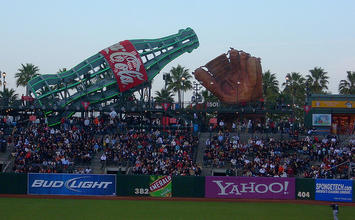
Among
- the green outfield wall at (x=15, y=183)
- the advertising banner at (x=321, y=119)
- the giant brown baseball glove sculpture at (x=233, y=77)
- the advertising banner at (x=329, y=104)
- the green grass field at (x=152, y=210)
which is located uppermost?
the giant brown baseball glove sculpture at (x=233, y=77)

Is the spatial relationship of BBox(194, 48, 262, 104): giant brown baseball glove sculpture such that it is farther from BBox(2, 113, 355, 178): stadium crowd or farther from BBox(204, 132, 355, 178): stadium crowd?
BBox(204, 132, 355, 178): stadium crowd

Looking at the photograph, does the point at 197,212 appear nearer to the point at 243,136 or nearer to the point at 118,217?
the point at 118,217

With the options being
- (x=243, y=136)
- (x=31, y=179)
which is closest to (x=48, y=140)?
Answer: (x=31, y=179)

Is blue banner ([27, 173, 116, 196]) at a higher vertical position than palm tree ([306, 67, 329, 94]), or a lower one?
lower

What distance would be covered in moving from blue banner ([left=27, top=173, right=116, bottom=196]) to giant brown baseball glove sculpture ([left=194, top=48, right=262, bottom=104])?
20.2 meters

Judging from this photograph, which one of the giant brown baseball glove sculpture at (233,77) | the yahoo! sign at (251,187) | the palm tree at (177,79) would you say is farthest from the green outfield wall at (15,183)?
the palm tree at (177,79)

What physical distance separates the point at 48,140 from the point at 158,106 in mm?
11432

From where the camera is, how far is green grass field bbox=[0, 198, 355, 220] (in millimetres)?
23617

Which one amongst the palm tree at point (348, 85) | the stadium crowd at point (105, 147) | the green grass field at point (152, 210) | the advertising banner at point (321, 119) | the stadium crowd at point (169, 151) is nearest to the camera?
the green grass field at point (152, 210)

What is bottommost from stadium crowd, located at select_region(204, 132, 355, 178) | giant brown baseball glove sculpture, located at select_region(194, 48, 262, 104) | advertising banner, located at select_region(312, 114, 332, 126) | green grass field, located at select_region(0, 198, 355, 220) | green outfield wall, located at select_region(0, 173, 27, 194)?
green grass field, located at select_region(0, 198, 355, 220)

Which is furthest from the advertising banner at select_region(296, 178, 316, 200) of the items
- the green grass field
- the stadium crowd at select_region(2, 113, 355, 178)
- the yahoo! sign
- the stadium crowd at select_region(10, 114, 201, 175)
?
the stadium crowd at select_region(10, 114, 201, 175)

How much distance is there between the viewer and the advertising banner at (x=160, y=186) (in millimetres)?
A: 32062

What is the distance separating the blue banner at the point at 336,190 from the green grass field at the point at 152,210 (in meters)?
2.33

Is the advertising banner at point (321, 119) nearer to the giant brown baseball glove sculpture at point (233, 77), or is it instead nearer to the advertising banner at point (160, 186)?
the giant brown baseball glove sculpture at point (233, 77)
